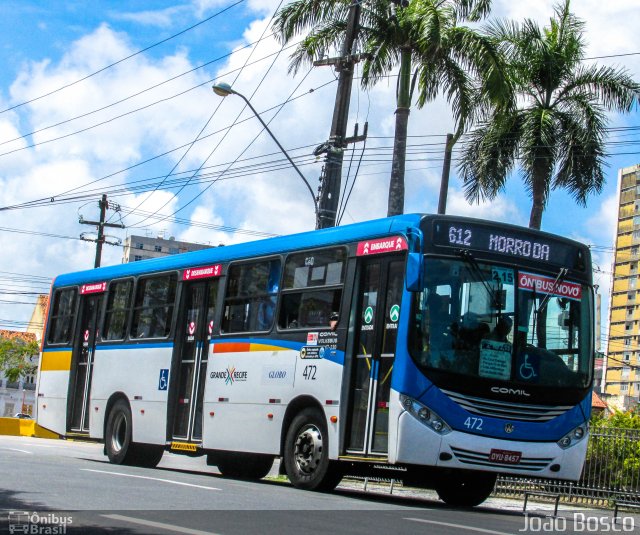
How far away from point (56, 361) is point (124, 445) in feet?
10.8

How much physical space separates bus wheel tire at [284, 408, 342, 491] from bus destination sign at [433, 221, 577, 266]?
2.88 metres

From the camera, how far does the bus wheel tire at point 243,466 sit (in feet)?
60.8

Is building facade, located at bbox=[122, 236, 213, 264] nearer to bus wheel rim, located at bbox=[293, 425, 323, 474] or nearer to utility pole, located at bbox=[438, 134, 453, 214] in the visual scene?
utility pole, located at bbox=[438, 134, 453, 214]

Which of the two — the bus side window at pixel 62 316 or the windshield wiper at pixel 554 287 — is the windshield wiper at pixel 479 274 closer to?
the windshield wiper at pixel 554 287

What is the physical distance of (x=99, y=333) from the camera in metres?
20.9

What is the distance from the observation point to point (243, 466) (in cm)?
1888

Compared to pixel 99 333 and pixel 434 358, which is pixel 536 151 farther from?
pixel 434 358

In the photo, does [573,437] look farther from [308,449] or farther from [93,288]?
[93,288]

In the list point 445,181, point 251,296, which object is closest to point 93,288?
point 251,296

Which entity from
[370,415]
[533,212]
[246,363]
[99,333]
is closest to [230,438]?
[246,363]

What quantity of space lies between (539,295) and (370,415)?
99.1 inches

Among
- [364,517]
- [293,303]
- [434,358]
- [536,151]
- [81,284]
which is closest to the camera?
[364,517]

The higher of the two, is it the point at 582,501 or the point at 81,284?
the point at 81,284

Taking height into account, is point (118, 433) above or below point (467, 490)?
above
